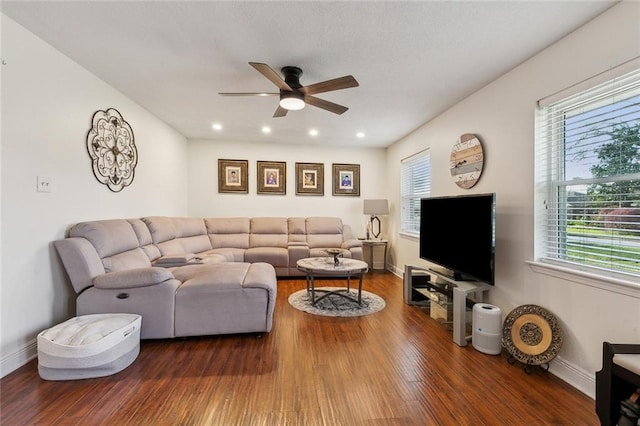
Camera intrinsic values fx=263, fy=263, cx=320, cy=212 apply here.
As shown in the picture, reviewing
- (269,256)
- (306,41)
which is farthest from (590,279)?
(269,256)

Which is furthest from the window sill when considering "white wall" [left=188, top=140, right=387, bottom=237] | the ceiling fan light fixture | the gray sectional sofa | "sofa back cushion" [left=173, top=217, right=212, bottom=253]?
"sofa back cushion" [left=173, top=217, right=212, bottom=253]

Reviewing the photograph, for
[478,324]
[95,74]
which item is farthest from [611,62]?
[95,74]

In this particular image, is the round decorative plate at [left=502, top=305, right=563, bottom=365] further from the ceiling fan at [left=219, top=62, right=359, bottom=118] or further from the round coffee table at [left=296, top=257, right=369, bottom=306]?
the ceiling fan at [left=219, top=62, right=359, bottom=118]

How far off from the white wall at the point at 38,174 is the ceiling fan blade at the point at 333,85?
2.08 metres

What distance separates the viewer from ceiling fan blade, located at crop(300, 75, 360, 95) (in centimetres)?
209

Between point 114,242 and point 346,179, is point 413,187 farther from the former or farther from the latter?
point 114,242

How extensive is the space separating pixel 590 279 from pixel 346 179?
4.16 meters

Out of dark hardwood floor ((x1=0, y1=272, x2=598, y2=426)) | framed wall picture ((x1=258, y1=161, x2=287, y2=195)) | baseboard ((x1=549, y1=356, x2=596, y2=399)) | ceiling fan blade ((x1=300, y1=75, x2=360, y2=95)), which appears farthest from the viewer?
framed wall picture ((x1=258, y1=161, x2=287, y2=195))

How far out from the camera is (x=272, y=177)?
532 centimetres

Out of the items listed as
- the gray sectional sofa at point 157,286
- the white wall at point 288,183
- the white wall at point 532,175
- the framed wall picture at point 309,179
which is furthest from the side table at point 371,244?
the gray sectional sofa at point 157,286

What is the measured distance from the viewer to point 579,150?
6.27ft

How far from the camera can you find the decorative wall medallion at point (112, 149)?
267cm

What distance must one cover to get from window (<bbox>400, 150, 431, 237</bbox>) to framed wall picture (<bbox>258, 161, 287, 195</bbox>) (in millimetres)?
2313

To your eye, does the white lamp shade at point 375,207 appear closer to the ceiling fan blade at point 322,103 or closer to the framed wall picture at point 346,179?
the framed wall picture at point 346,179
